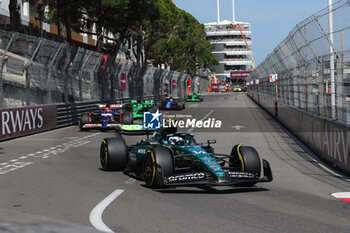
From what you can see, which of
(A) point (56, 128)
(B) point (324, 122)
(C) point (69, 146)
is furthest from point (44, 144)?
(B) point (324, 122)

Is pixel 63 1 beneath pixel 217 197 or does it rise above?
above

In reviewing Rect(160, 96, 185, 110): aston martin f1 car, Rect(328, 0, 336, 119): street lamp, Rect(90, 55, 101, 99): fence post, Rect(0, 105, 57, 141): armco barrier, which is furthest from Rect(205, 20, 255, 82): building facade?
Rect(328, 0, 336, 119): street lamp

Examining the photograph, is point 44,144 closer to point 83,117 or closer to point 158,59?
point 83,117

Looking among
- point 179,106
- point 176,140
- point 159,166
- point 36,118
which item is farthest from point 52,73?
point 159,166

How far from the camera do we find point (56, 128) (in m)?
21.1

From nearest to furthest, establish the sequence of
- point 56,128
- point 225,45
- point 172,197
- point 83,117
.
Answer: point 172,197, point 83,117, point 56,128, point 225,45

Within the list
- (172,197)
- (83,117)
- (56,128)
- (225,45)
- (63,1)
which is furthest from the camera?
(225,45)

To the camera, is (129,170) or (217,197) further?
(129,170)

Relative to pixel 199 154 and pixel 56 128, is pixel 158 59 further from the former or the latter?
pixel 199 154

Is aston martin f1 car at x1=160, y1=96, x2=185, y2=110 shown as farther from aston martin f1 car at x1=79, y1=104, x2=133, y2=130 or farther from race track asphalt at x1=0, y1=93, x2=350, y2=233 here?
race track asphalt at x1=0, y1=93, x2=350, y2=233

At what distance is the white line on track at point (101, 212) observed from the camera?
551 cm

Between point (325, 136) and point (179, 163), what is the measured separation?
4.49 meters

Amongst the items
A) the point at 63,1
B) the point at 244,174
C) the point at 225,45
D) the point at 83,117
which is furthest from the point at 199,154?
the point at 225,45

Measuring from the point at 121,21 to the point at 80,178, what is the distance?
Result: 3178 centimetres
